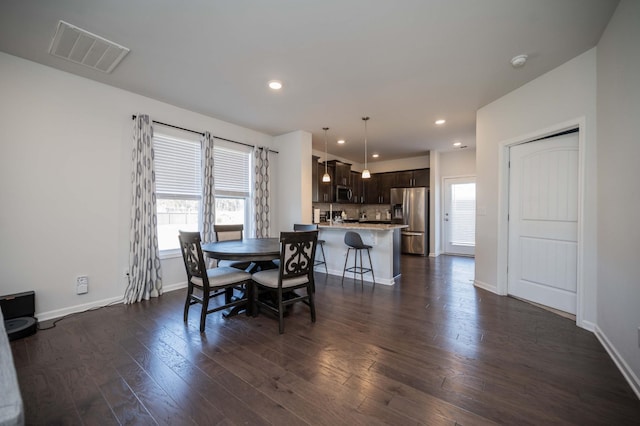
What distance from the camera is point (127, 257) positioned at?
3.40 metres

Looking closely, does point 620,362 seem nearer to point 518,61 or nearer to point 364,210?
point 518,61

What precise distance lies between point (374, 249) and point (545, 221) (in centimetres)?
227

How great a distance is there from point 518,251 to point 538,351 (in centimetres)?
165

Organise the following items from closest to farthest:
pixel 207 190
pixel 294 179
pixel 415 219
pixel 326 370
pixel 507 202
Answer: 1. pixel 326 370
2. pixel 507 202
3. pixel 207 190
4. pixel 294 179
5. pixel 415 219

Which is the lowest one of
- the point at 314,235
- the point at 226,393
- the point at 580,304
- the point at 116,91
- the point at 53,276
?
the point at 226,393

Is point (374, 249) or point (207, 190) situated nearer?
point (207, 190)

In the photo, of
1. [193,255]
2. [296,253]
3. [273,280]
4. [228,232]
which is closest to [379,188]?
[228,232]

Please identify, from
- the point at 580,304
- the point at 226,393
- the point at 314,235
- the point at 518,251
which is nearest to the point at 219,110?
the point at 314,235

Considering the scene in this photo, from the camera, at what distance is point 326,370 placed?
193cm

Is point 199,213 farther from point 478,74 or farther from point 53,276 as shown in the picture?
point 478,74

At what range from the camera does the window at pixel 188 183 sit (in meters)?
3.80

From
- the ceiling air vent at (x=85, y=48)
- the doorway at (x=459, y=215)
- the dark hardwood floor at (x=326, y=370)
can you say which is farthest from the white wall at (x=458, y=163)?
the ceiling air vent at (x=85, y=48)

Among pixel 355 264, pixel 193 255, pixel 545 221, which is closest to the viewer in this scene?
pixel 193 255

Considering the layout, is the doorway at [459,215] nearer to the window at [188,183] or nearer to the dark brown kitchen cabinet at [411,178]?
the dark brown kitchen cabinet at [411,178]
